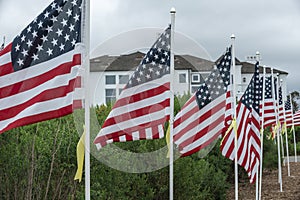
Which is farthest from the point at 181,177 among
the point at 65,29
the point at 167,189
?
the point at 65,29

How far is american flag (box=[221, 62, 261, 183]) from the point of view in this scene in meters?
13.5

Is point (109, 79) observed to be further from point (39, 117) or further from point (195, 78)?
point (39, 117)

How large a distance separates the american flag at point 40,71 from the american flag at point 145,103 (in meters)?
2.07

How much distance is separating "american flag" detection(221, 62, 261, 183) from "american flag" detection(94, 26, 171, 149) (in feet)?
7.58

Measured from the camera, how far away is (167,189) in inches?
518

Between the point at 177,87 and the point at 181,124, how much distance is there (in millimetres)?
2272

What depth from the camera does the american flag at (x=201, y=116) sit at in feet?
39.6

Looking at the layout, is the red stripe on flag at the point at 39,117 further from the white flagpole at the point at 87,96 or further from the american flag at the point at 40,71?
the white flagpole at the point at 87,96

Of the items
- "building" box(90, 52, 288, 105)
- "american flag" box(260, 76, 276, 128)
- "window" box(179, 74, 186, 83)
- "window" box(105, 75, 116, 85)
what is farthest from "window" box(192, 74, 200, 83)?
"american flag" box(260, 76, 276, 128)

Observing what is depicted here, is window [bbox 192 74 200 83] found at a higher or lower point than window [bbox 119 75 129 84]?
higher

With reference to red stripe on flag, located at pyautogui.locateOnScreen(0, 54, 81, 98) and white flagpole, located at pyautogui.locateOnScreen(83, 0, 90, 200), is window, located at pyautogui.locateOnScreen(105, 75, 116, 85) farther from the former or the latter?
red stripe on flag, located at pyautogui.locateOnScreen(0, 54, 81, 98)

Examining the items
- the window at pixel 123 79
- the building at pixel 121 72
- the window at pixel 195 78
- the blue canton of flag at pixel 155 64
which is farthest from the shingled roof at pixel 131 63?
the window at pixel 195 78

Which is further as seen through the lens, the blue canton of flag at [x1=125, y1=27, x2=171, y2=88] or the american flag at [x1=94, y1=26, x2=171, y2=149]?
the blue canton of flag at [x1=125, y1=27, x2=171, y2=88]

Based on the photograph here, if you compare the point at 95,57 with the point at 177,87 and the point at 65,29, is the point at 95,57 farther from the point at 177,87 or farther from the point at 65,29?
the point at 177,87
